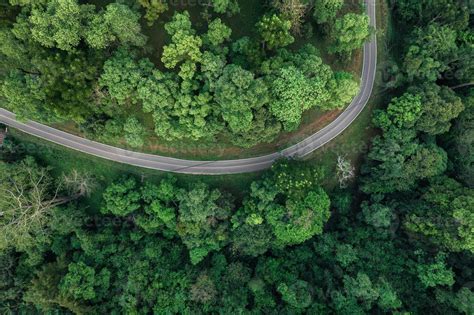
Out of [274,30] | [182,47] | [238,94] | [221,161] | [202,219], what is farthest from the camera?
[221,161]

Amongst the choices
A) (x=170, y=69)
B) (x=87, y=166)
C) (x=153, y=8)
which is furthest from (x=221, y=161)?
(x=153, y=8)

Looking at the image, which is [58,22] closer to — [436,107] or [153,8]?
[153,8]

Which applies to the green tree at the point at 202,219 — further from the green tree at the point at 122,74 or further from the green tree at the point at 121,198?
the green tree at the point at 122,74

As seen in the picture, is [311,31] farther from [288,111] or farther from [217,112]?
[217,112]

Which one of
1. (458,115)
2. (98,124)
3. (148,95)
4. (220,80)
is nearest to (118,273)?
(98,124)

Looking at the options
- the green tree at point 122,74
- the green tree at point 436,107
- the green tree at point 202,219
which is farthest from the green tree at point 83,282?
the green tree at point 436,107

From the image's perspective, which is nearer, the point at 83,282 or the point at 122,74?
the point at 122,74

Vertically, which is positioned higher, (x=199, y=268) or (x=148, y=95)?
(x=148, y=95)
